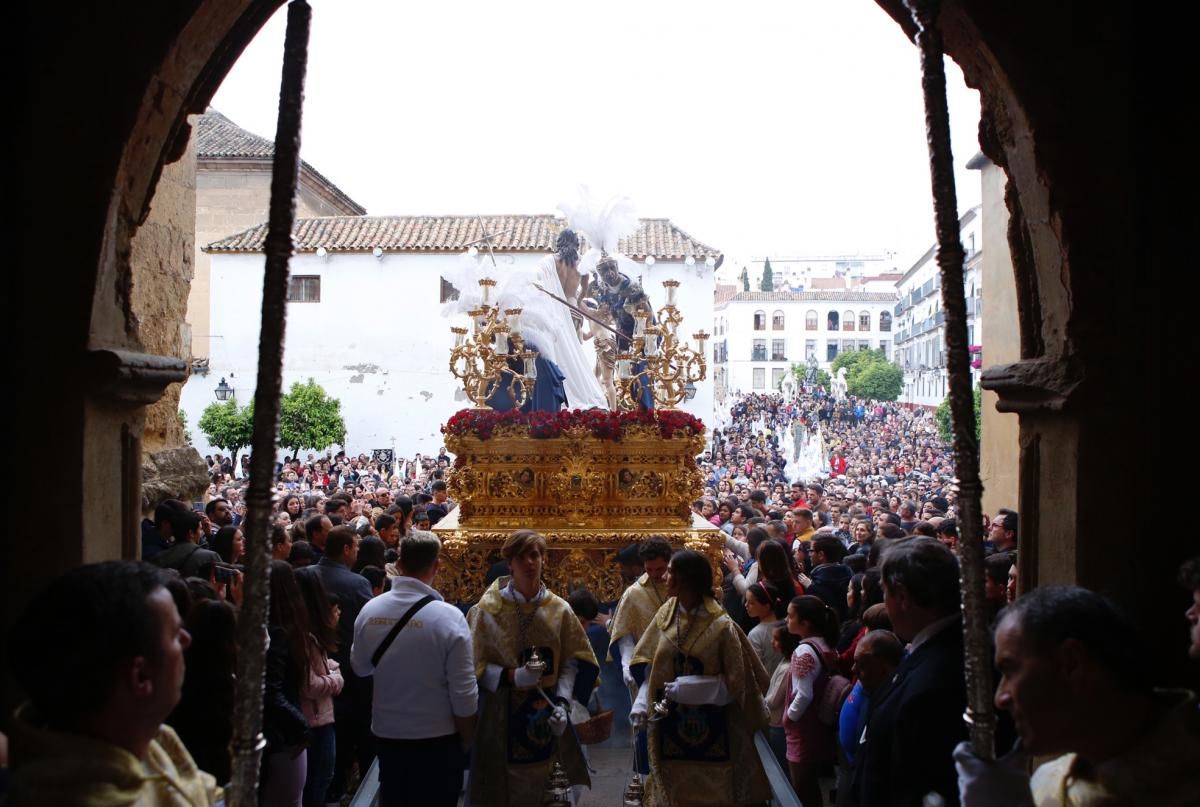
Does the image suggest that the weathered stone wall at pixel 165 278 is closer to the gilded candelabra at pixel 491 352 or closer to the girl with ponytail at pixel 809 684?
the gilded candelabra at pixel 491 352

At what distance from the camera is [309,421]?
88.2 ft

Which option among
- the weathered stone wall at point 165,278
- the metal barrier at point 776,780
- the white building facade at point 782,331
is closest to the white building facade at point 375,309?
the weathered stone wall at point 165,278

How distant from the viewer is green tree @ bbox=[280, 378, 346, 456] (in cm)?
2631

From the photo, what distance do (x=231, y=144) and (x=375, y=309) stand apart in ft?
22.8

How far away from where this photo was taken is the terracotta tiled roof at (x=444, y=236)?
29109 millimetres

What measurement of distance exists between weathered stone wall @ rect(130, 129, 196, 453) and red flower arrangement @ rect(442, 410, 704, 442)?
104 inches

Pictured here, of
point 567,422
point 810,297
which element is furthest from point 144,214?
point 810,297

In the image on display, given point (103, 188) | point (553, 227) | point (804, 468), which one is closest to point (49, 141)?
point (103, 188)

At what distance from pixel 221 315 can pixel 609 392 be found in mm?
21622

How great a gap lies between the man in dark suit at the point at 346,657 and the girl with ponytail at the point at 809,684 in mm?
2138

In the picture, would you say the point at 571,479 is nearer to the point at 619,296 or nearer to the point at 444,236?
the point at 619,296

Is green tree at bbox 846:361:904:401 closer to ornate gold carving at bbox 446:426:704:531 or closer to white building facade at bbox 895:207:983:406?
white building facade at bbox 895:207:983:406

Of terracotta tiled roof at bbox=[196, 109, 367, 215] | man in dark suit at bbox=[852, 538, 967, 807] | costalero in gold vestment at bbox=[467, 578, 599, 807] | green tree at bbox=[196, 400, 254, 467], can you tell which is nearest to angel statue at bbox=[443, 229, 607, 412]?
costalero in gold vestment at bbox=[467, 578, 599, 807]

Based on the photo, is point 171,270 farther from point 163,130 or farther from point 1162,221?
point 1162,221
